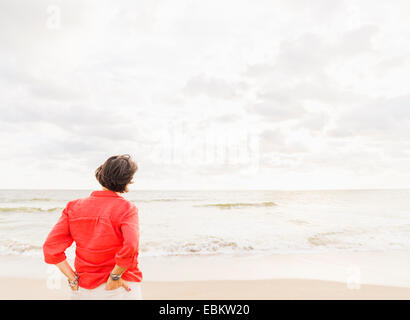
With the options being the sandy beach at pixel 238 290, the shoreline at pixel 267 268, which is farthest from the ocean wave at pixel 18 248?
the sandy beach at pixel 238 290

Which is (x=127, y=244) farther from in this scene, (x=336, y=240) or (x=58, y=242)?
(x=336, y=240)

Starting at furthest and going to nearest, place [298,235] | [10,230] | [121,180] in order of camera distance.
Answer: [10,230] < [298,235] < [121,180]

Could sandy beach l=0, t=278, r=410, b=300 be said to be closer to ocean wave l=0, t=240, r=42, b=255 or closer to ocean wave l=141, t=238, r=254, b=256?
ocean wave l=141, t=238, r=254, b=256

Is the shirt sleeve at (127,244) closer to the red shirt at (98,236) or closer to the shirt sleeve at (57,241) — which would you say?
the red shirt at (98,236)

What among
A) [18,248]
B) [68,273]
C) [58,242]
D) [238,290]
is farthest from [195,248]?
[58,242]

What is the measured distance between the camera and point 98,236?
1.82 metres

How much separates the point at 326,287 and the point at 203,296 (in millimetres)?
2329

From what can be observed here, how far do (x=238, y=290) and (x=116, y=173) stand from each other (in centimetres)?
399

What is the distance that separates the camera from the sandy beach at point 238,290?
4602 millimetres

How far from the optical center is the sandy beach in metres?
4.60
